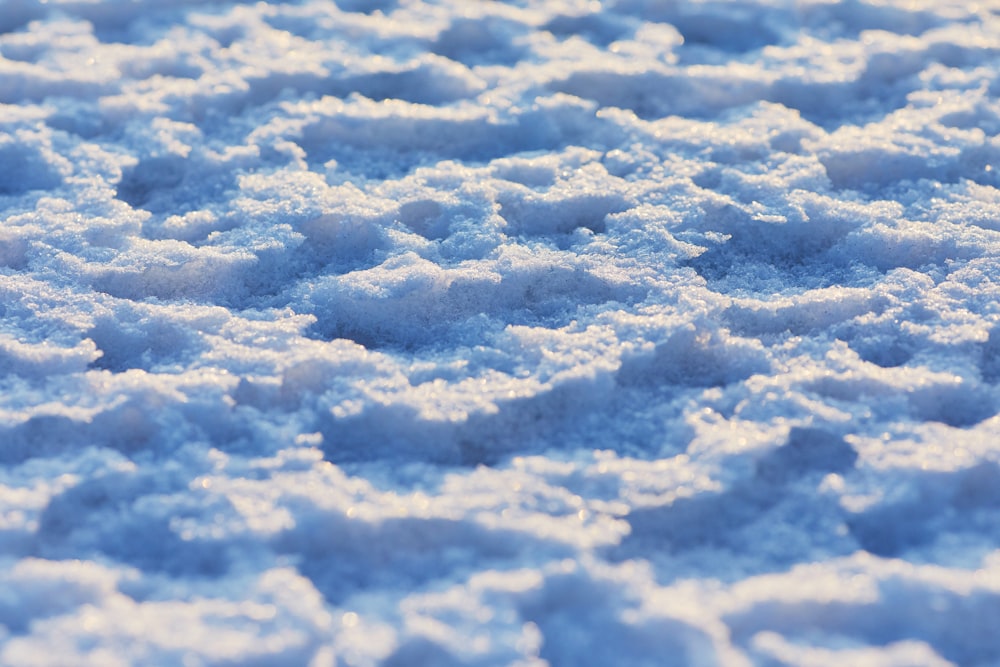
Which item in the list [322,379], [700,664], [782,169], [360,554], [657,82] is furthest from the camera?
[657,82]

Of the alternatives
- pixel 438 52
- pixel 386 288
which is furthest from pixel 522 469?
pixel 438 52

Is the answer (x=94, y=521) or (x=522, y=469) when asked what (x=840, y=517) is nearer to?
(x=522, y=469)

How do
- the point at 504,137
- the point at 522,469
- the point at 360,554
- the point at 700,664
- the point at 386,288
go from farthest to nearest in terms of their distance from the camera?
the point at 504,137, the point at 386,288, the point at 522,469, the point at 360,554, the point at 700,664

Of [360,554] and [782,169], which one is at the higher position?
[782,169]

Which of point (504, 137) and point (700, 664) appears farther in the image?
point (504, 137)

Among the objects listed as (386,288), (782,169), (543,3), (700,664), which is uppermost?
(543,3)

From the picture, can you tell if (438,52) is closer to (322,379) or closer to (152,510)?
(322,379)
